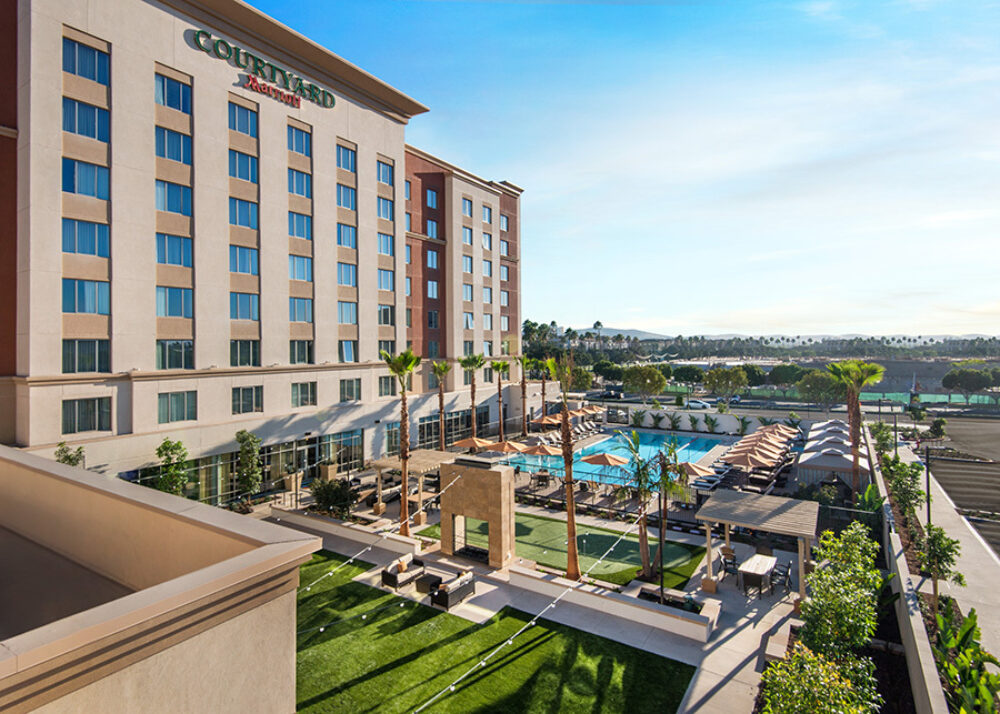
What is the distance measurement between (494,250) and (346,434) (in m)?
25.1

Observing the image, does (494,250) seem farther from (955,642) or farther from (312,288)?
(955,642)

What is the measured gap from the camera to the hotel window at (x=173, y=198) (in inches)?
1026

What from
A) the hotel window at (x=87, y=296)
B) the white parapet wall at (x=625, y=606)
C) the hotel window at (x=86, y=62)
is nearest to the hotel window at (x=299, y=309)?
the hotel window at (x=87, y=296)

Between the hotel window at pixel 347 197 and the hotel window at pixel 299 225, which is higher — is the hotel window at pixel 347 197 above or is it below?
above

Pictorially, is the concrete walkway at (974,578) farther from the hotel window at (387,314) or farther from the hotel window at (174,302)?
the hotel window at (174,302)

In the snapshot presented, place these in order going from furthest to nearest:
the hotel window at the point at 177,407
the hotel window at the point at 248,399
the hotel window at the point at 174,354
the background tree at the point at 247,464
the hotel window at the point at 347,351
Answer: the hotel window at the point at 347,351, the hotel window at the point at 248,399, the background tree at the point at 247,464, the hotel window at the point at 174,354, the hotel window at the point at 177,407

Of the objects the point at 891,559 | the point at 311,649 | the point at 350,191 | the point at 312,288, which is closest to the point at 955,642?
the point at 891,559

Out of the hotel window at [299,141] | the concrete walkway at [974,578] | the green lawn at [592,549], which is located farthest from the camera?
the hotel window at [299,141]

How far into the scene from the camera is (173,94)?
26578 mm

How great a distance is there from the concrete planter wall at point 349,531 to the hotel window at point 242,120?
2087 cm

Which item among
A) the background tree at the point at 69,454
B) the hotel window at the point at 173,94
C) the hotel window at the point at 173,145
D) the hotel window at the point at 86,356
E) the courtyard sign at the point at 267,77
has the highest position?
the courtyard sign at the point at 267,77

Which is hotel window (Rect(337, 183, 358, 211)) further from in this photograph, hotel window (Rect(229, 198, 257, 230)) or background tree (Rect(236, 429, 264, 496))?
Answer: background tree (Rect(236, 429, 264, 496))

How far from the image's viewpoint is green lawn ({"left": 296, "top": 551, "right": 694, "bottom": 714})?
475 inches

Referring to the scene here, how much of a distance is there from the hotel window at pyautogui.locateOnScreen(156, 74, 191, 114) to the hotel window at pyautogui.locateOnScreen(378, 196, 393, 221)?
540 inches
